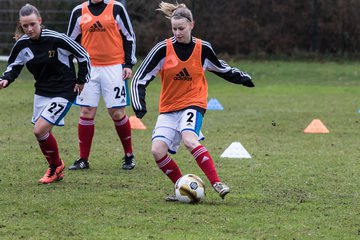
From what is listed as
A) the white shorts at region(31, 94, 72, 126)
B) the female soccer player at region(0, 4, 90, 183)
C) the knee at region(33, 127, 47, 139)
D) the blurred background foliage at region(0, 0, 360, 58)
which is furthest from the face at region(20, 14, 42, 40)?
the blurred background foliage at region(0, 0, 360, 58)

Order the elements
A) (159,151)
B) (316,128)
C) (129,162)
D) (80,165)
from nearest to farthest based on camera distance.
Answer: (159,151) → (80,165) → (129,162) → (316,128)

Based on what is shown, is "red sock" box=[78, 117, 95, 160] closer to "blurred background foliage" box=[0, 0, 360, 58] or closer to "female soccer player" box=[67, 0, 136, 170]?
"female soccer player" box=[67, 0, 136, 170]

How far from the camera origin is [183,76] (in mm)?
7465

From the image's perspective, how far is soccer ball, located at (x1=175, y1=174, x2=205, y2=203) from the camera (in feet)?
23.1

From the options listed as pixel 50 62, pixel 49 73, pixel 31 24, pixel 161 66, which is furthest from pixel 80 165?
pixel 161 66

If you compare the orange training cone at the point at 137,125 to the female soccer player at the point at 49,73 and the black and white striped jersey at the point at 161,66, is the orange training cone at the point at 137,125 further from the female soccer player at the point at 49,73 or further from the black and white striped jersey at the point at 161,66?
the black and white striped jersey at the point at 161,66

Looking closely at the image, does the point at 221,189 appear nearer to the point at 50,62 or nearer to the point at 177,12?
the point at 177,12

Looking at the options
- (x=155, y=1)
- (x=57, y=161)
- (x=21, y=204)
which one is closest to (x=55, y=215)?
(x=21, y=204)

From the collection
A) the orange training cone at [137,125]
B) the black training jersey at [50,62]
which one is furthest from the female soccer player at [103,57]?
the orange training cone at [137,125]

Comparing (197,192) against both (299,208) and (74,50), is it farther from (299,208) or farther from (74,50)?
(74,50)

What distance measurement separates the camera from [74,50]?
8109 mm

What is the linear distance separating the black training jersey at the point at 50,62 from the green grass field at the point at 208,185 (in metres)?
0.92

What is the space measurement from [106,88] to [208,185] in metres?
1.82

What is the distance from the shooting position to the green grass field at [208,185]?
20.1 ft
